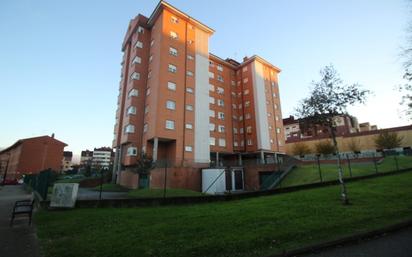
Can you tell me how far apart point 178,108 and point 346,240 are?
29636 mm

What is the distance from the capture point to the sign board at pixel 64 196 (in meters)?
11.2

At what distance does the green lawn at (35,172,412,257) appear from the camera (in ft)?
17.1

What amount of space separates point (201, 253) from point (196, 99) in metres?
32.4

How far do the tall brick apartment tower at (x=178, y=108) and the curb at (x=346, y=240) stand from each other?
2214 cm

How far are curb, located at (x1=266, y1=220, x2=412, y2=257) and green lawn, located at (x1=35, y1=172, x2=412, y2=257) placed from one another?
165mm

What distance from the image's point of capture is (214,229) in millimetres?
6699

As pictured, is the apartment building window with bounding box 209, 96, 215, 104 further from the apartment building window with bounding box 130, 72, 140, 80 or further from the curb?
the curb

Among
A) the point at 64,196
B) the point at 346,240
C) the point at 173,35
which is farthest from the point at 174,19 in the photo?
the point at 346,240

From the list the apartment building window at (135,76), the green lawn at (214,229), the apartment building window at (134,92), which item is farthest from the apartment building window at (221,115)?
the green lawn at (214,229)

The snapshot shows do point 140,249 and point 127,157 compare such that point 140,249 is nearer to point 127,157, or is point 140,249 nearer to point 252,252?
point 252,252

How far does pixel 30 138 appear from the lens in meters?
65.7

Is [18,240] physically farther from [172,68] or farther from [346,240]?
[172,68]

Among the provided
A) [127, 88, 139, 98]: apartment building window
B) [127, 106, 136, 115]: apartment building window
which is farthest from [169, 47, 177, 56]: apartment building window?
[127, 106, 136, 115]: apartment building window

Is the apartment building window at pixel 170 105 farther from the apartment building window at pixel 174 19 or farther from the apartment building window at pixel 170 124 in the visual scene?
the apartment building window at pixel 174 19
